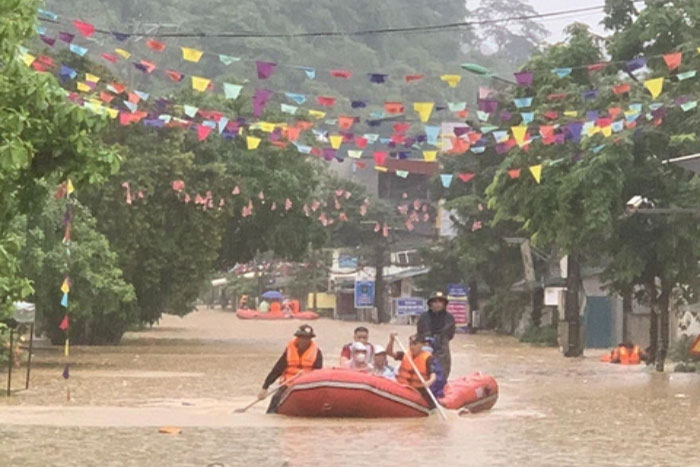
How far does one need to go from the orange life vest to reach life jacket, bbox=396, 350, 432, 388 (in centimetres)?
2115

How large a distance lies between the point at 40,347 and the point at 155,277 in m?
4.22

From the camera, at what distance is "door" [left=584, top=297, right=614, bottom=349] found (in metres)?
58.0

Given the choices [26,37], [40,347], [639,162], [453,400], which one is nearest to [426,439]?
[453,400]

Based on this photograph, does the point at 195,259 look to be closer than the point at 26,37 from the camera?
No

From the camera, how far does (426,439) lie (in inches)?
791

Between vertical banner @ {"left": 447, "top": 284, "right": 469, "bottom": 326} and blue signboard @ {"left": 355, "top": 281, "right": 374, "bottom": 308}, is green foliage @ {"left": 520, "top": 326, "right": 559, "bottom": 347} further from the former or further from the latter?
blue signboard @ {"left": 355, "top": 281, "right": 374, "bottom": 308}

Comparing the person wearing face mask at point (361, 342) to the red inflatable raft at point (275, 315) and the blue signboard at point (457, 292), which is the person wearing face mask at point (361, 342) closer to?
the blue signboard at point (457, 292)

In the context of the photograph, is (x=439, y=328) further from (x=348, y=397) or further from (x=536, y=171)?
(x=536, y=171)

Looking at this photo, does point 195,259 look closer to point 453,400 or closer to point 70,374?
point 70,374

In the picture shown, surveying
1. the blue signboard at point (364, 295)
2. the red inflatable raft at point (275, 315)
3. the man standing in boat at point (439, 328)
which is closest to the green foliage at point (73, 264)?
the man standing in boat at point (439, 328)

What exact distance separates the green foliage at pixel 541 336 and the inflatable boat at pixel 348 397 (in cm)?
3796

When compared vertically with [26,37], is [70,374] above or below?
below

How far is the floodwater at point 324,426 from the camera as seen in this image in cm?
1792

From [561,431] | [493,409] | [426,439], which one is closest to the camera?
[426,439]
